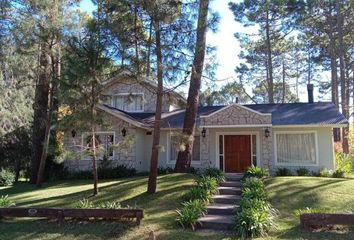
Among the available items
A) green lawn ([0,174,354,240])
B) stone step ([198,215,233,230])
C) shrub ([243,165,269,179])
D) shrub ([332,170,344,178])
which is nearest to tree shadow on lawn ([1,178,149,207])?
green lawn ([0,174,354,240])

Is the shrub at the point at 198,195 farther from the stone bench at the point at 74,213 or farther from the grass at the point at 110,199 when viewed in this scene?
the stone bench at the point at 74,213

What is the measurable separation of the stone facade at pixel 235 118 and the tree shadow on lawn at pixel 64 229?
9142 mm

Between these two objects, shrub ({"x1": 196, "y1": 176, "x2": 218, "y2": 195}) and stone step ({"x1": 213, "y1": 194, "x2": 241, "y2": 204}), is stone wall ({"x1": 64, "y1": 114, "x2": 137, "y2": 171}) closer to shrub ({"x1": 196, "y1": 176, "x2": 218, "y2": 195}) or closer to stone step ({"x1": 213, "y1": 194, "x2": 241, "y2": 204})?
shrub ({"x1": 196, "y1": 176, "x2": 218, "y2": 195})

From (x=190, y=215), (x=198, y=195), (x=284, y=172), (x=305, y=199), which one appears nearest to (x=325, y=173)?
(x=284, y=172)

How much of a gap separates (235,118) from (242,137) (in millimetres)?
1563

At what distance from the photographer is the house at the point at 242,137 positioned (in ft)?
57.7

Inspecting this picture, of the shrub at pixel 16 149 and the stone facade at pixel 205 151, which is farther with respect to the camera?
the shrub at pixel 16 149

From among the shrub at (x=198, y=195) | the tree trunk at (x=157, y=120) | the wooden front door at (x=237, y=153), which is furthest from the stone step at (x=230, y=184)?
the wooden front door at (x=237, y=153)

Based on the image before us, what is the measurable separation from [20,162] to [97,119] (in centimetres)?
1165

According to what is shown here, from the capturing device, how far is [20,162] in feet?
72.3

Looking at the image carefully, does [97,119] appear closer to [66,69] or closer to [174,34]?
[66,69]

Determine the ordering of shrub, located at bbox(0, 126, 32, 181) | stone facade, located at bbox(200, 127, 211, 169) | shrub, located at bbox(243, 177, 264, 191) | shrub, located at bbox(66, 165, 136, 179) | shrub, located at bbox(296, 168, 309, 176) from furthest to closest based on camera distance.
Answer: shrub, located at bbox(0, 126, 32, 181) < stone facade, located at bbox(200, 127, 211, 169) < shrub, located at bbox(66, 165, 136, 179) < shrub, located at bbox(296, 168, 309, 176) < shrub, located at bbox(243, 177, 264, 191)

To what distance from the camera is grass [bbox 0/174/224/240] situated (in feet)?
30.6

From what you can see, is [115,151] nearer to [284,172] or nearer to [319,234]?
[284,172]
